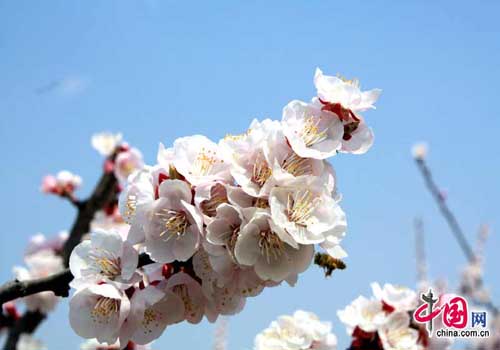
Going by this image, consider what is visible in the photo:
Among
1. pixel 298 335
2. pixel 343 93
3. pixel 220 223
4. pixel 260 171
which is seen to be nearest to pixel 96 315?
pixel 220 223

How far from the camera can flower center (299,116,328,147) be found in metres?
1.28

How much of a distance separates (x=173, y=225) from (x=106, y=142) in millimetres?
4817

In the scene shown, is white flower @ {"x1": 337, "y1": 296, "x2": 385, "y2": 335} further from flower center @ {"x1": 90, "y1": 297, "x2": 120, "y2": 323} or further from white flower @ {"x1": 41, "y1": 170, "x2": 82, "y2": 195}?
white flower @ {"x1": 41, "y1": 170, "x2": 82, "y2": 195}

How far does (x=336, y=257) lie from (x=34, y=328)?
164 inches

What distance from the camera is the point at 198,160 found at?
1283 millimetres

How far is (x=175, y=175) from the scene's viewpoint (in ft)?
4.21

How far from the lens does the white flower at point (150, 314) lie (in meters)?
1.26

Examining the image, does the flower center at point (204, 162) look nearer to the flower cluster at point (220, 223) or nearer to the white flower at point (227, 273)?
the flower cluster at point (220, 223)

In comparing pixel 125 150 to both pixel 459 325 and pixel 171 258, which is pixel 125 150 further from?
pixel 171 258

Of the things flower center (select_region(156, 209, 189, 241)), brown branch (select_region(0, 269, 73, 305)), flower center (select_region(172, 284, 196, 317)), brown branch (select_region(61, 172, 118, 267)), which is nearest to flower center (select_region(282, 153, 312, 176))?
flower center (select_region(156, 209, 189, 241))

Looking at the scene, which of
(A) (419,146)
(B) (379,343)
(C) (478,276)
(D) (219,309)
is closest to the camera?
(D) (219,309)

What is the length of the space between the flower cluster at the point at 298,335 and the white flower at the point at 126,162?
10.7 ft

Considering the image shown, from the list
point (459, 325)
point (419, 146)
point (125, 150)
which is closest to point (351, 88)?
point (459, 325)

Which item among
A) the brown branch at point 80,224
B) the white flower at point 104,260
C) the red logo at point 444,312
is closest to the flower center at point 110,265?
the white flower at point 104,260
